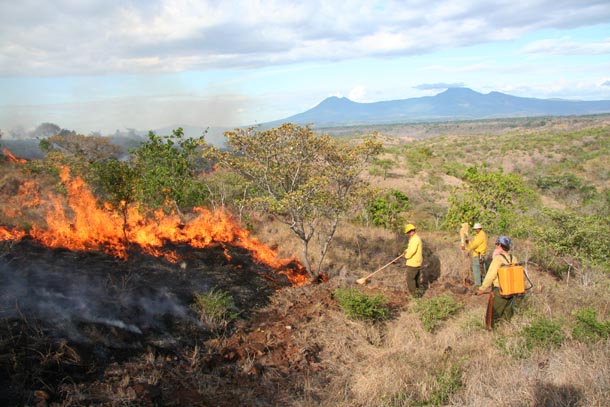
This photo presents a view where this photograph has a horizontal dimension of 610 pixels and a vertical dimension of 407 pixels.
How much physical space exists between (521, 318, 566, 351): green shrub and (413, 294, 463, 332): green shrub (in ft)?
4.97

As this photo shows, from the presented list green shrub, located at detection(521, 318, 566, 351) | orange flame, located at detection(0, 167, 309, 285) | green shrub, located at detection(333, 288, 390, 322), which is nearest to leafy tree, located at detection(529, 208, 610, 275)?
green shrub, located at detection(521, 318, 566, 351)

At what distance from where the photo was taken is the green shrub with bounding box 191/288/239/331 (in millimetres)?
7469

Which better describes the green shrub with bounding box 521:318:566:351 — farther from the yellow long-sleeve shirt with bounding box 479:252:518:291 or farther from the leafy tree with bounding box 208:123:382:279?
the leafy tree with bounding box 208:123:382:279

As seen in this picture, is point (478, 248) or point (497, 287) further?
point (478, 248)

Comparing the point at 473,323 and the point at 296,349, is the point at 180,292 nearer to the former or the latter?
the point at 296,349

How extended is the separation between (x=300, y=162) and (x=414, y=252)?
3.28 metres

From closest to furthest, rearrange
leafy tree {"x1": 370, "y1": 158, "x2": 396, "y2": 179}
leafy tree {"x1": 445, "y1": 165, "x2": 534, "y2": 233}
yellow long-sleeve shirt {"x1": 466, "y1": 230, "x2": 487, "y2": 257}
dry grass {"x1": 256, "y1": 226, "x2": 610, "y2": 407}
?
1. dry grass {"x1": 256, "y1": 226, "x2": 610, "y2": 407}
2. yellow long-sleeve shirt {"x1": 466, "y1": 230, "x2": 487, "y2": 257}
3. leafy tree {"x1": 445, "y1": 165, "x2": 534, "y2": 233}
4. leafy tree {"x1": 370, "y1": 158, "x2": 396, "y2": 179}

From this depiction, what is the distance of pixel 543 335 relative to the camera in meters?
5.91

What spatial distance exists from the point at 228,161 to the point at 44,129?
53.9 metres

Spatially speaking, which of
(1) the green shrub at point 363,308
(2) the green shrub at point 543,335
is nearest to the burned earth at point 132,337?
(1) the green shrub at point 363,308

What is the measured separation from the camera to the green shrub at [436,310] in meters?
7.39

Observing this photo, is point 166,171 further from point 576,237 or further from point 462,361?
point 576,237

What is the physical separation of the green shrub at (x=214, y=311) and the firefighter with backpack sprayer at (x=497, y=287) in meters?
4.45

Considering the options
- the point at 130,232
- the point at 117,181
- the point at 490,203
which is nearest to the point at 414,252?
the point at 490,203
